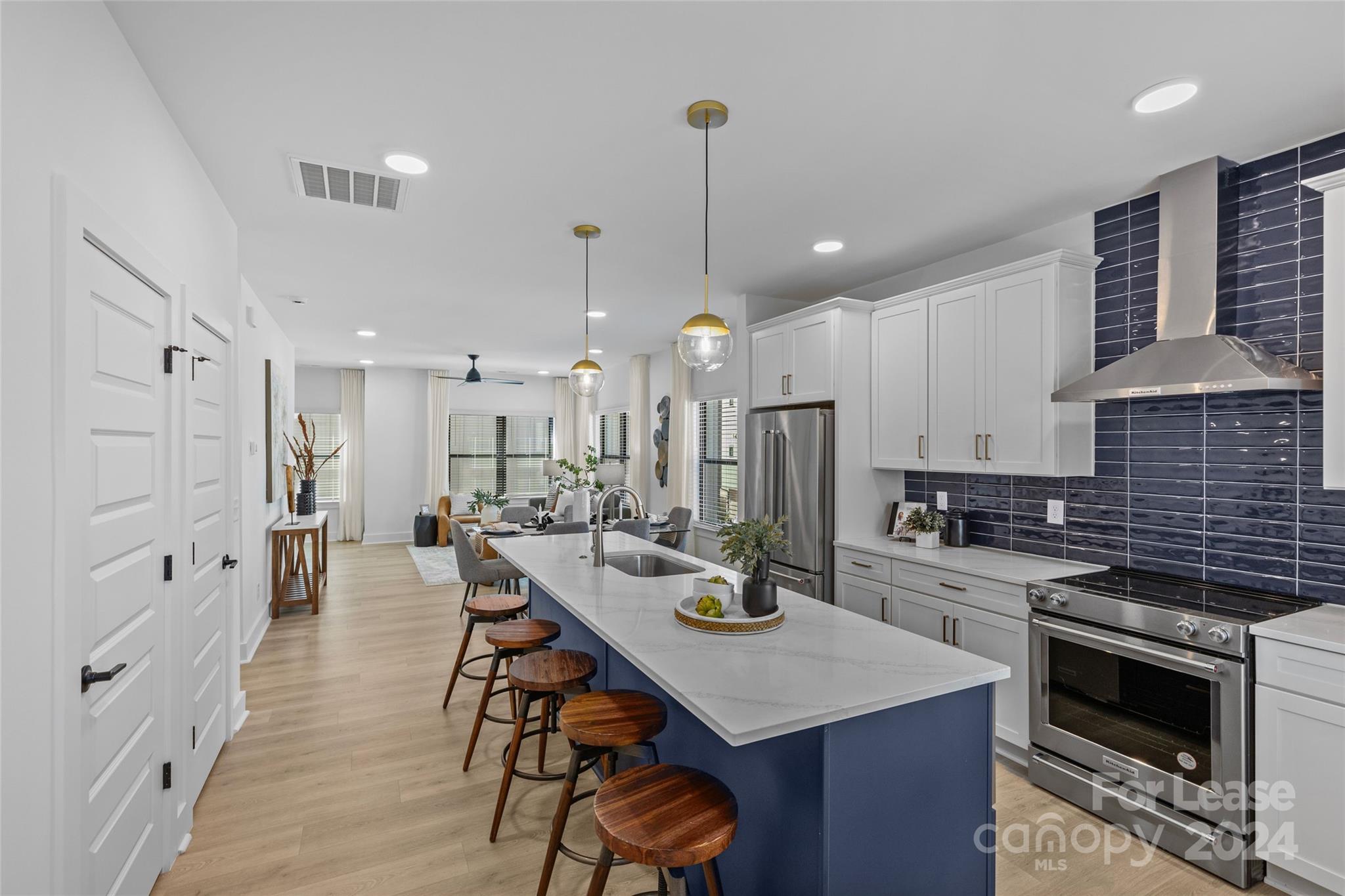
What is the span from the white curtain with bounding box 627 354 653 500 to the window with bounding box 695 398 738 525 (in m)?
1.35

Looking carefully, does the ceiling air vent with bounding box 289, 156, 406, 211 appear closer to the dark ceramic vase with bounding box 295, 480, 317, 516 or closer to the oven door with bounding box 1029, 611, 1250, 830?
the oven door with bounding box 1029, 611, 1250, 830

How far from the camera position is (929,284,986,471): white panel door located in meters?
3.43

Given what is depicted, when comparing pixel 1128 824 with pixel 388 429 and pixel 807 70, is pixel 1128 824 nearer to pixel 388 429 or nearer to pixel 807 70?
pixel 807 70

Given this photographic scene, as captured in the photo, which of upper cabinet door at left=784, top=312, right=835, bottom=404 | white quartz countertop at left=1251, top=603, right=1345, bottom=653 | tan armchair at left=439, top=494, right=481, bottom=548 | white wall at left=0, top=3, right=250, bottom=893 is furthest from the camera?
tan armchair at left=439, top=494, right=481, bottom=548

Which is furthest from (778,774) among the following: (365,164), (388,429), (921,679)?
(388,429)

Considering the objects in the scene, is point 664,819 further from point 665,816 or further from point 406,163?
point 406,163

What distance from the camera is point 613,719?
6.38 ft

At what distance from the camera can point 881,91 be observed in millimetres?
2125

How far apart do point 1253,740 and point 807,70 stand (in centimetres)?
270

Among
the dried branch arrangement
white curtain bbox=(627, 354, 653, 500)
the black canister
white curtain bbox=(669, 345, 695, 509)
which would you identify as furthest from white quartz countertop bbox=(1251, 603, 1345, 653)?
the dried branch arrangement

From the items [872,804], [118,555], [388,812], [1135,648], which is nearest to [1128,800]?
[1135,648]

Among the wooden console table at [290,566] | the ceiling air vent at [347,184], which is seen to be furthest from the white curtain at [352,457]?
the ceiling air vent at [347,184]

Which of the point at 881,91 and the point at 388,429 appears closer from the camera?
the point at 881,91

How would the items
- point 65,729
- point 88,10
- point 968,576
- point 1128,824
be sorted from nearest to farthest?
point 65,729, point 88,10, point 1128,824, point 968,576
